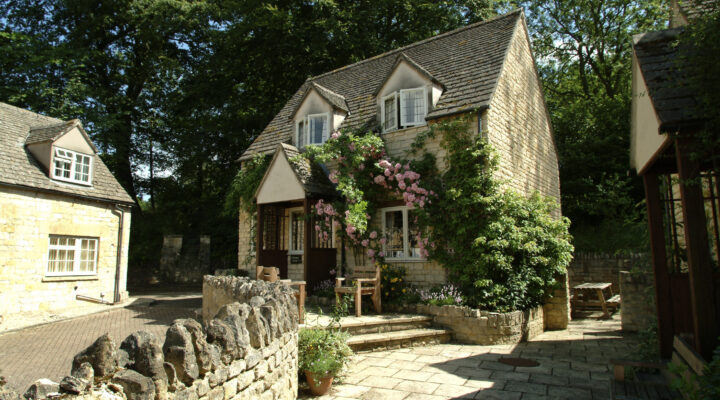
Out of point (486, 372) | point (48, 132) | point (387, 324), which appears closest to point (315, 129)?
point (387, 324)

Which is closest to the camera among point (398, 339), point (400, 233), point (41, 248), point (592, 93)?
point (398, 339)

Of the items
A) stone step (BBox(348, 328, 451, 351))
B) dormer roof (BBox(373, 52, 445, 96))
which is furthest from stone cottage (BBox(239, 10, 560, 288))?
stone step (BBox(348, 328, 451, 351))

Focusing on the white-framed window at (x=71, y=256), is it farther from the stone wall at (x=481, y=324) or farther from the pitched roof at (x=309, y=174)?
the stone wall at (x=481, y=324)

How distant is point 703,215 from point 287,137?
42.4ft

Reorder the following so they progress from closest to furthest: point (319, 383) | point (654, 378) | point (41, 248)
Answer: point (654, 378), point (319, 383), point (41, 248)

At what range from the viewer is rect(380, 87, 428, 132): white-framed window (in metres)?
12.7

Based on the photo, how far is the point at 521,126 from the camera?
13672 millimetres

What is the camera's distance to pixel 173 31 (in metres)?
26.1

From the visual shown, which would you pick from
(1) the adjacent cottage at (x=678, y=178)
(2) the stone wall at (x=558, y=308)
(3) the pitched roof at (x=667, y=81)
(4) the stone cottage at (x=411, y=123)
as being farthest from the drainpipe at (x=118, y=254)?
(3) the pitched roof at (x=667, y=81)

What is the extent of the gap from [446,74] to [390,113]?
2.04 m

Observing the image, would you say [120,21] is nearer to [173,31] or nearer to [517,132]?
[173,31]

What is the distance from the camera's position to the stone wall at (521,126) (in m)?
12.1

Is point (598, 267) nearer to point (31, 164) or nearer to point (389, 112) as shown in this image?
point (389, 112)

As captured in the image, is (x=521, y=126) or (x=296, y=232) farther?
(x=296, y=232)
